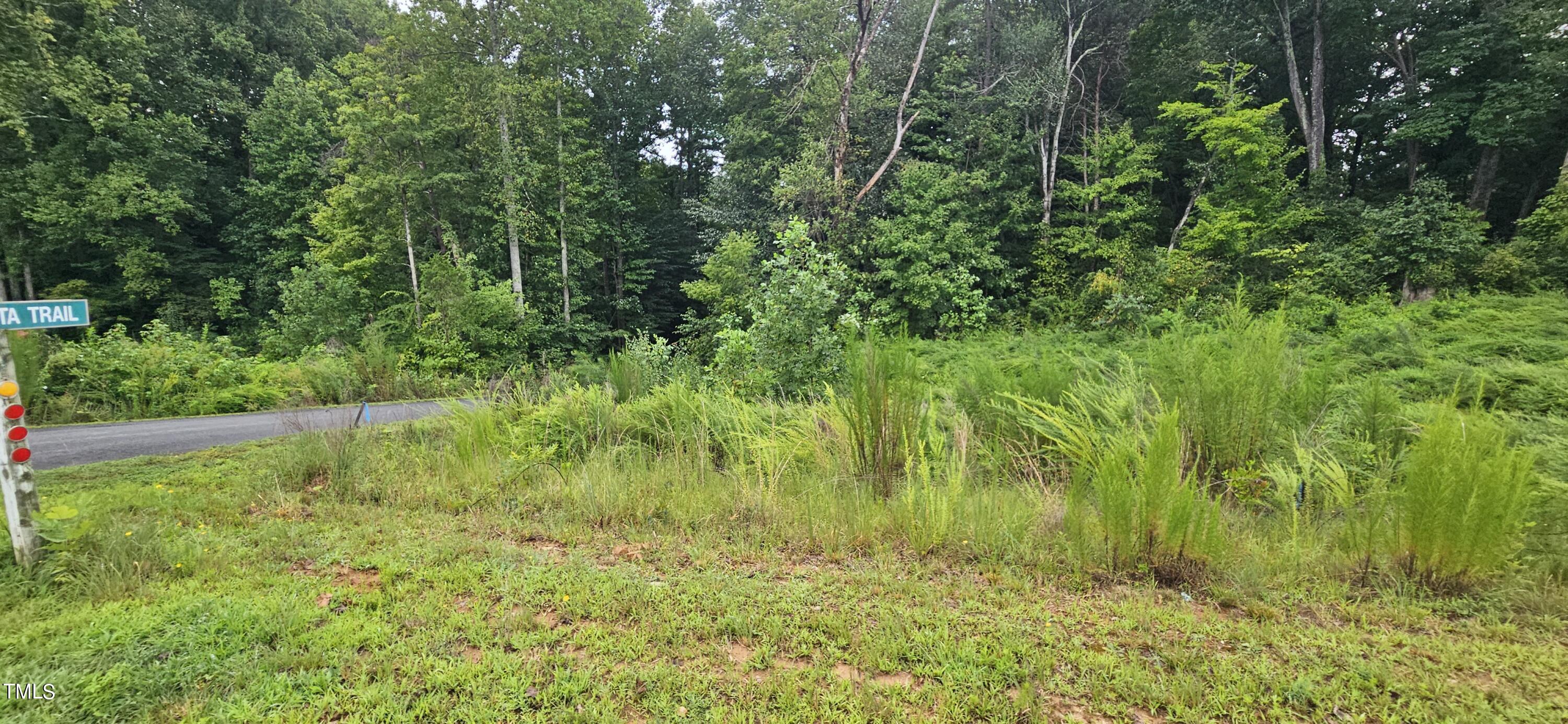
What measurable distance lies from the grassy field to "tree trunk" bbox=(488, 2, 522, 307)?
577 inches

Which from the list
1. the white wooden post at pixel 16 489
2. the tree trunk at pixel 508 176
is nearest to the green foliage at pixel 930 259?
the tree trunk at pixel 508 176

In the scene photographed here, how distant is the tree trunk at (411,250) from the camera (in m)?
18.1

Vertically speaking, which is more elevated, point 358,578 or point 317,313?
point 317,313

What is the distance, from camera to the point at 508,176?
18.8m

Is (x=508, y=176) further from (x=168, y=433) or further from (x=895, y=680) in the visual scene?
(x=895, y=680)

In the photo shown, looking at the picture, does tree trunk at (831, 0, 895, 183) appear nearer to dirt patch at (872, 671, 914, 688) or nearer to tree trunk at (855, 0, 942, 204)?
tree trunk at (855, 0, 942, 204)

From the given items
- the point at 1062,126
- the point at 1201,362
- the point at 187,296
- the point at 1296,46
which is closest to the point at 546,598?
the point at 1201,362

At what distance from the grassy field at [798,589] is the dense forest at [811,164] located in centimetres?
860

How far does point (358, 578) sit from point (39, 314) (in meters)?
2.06

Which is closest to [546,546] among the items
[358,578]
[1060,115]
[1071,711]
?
[358,578]

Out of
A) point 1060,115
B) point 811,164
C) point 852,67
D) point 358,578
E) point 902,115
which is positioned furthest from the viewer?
point 1060,115

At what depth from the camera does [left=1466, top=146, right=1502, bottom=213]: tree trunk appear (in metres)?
14.9

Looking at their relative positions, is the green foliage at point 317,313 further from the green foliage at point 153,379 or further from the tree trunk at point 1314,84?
the tree trunk at point 1314,84

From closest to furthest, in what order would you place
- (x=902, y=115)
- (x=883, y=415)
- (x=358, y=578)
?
(x=358, y=578) → (x=883, y=415) → (x=902, y=115)
